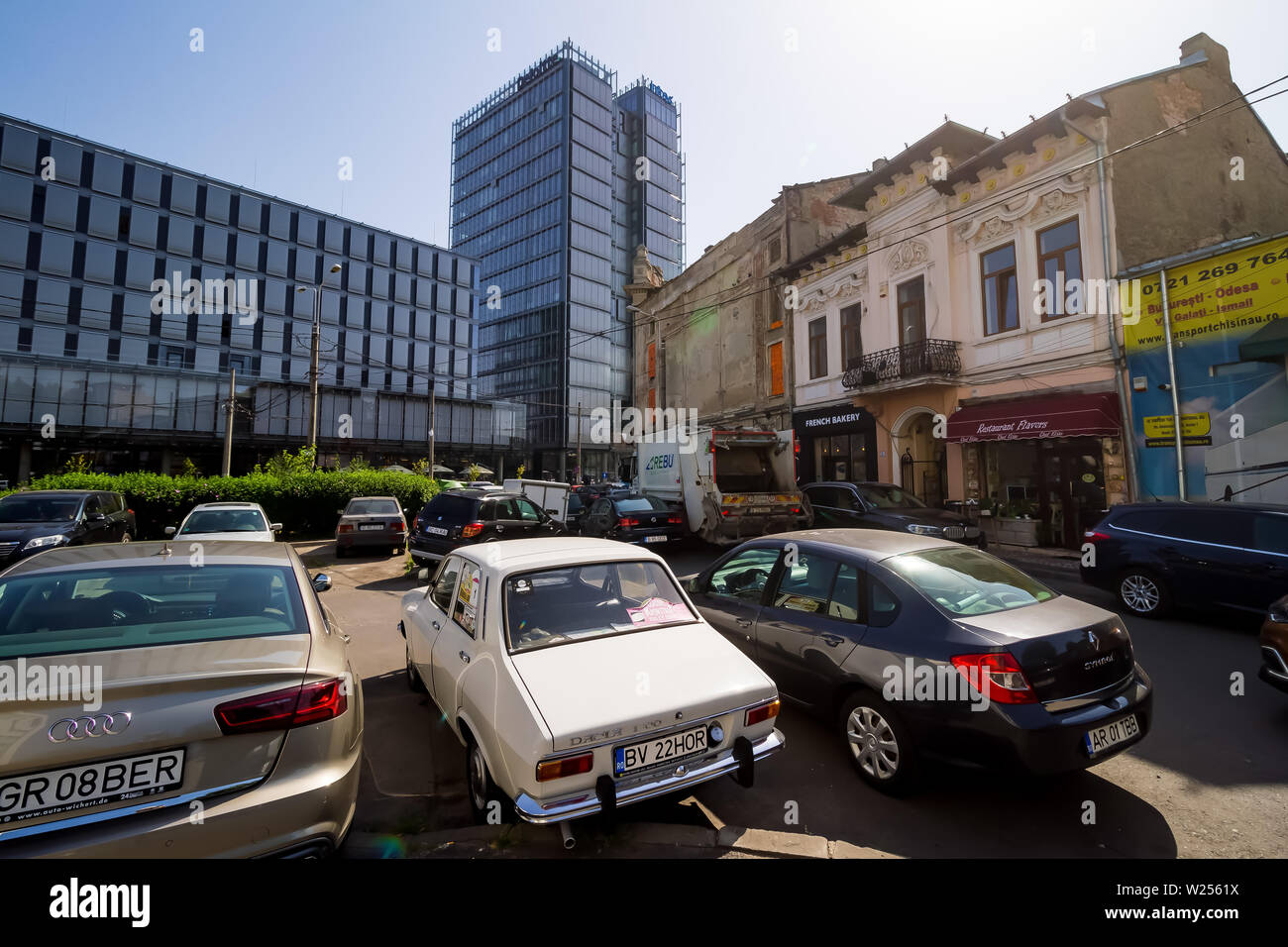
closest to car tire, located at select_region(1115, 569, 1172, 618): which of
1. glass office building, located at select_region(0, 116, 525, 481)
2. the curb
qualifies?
the curb

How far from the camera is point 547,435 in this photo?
73500 millimetres

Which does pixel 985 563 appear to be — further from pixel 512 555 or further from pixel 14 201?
pixel 14 201

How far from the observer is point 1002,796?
348 cm

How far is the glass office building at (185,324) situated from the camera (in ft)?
133

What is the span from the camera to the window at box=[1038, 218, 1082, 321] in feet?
45.1

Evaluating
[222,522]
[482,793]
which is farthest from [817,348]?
[482,793]

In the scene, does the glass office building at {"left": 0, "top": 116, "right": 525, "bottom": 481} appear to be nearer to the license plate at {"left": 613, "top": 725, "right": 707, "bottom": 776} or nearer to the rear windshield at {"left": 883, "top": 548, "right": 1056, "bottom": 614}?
the license plate at {"left": 613, "top": 725, "right": 707, "bottom": 776}

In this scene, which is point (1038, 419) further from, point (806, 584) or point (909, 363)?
point (806, 584)

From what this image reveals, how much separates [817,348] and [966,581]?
1896cm

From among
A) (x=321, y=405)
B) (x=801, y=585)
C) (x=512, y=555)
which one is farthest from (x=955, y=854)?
(x=321, y=405)

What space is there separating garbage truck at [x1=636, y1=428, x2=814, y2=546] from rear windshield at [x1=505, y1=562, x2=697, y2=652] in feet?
29.0

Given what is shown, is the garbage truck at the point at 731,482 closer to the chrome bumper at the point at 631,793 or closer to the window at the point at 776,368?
the window at the point at 776,368
